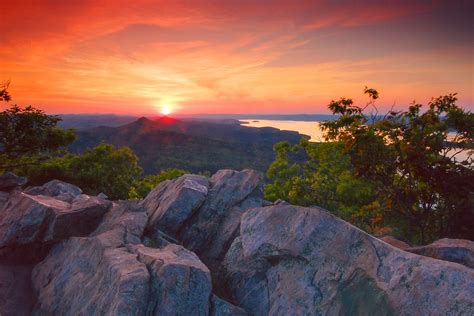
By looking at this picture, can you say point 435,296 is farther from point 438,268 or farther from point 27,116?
point 27,116

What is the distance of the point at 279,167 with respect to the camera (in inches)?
1629

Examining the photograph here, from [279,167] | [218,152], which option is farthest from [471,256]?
[218,152]

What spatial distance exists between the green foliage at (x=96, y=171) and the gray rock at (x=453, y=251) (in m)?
43.8

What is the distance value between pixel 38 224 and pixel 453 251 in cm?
1986

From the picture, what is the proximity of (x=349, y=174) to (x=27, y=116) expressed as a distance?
1144 inches

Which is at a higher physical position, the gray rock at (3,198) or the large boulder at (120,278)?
the gray rock at (3,198)

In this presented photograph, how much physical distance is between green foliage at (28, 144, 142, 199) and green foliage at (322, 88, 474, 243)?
36654 millimetres

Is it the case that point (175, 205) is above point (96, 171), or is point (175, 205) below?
above

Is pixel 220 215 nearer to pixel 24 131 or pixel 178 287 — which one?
pixel 178 287

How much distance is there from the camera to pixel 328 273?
1227 centimetres

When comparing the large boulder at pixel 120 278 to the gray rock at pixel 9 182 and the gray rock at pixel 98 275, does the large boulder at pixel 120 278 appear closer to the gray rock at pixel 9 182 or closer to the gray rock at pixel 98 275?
the gray rock at pixel 98 275

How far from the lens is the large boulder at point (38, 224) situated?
61.7 feet

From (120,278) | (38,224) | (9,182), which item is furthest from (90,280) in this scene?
(9,182)

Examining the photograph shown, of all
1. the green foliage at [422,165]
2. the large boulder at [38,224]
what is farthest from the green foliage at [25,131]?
the green foliage at [422,165]
